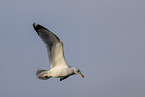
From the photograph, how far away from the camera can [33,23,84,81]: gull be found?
16812 mm

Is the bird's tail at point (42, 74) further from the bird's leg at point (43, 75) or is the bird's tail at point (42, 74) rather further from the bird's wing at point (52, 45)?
the bird's wing at point (52, 45)

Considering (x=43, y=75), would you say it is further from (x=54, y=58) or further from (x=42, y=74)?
(x=54, y=58)

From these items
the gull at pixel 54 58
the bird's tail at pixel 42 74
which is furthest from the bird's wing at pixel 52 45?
the bird's tail at pixel 42 74

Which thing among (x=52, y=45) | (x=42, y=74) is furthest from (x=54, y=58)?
(x=42, y=74)

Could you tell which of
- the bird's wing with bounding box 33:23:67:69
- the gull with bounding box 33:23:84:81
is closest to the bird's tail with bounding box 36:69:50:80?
the gull with bounding box 33:23:84:81

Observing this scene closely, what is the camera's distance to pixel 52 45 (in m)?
17.3

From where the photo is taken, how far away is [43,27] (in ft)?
54.7

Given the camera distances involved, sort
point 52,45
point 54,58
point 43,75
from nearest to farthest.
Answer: point 52,45
point 54,58
point 43,75

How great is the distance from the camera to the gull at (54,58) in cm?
1681

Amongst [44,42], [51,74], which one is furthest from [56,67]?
[44,42]

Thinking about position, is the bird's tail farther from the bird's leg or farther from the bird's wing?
the bird's wing

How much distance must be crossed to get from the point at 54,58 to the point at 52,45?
780mm

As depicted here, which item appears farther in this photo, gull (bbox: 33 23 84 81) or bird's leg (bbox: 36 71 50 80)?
bird's leg (bbox: 36 71 50 80)

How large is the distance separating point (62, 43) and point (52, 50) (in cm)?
62
